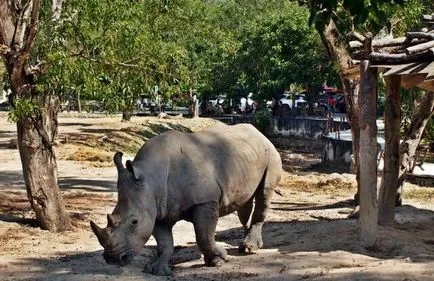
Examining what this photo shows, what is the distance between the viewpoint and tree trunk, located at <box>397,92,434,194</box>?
1459 centimetres

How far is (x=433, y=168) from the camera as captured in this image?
21.3 m

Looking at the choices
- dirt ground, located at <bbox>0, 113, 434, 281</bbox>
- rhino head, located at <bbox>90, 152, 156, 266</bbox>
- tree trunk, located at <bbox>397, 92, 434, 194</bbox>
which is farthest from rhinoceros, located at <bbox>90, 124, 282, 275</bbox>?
tree trunk, located at <bbox>397, 92, 434, 194</bbox>

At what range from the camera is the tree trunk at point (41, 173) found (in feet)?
38.5

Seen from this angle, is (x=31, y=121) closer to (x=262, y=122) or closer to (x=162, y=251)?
(x=162, y=251)

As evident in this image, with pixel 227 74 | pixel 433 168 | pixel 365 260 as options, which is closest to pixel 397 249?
pixel 365 260

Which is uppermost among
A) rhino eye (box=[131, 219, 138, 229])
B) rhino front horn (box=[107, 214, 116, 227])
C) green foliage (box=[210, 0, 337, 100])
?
green foliage (box=[210, 0, 337, 100])

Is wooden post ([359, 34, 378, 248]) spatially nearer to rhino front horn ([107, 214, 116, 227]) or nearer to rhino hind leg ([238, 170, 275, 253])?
rhino hind leg ([238, 170, 275, 253])

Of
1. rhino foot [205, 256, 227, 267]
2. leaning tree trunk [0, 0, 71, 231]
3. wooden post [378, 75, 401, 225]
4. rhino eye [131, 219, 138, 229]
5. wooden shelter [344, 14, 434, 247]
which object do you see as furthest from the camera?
leaning tree trunk [0, 0, 71, 231]

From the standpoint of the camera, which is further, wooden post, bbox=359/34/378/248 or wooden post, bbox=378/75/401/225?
wooden post, bbox=378/75/401/225

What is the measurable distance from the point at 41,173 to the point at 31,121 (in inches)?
30.6

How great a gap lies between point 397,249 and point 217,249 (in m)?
2.21

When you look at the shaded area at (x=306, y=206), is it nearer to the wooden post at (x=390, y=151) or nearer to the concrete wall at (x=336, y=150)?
the wooden post at (x=390, y=151)

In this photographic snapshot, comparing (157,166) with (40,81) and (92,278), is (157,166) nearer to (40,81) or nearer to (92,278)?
(92,278)

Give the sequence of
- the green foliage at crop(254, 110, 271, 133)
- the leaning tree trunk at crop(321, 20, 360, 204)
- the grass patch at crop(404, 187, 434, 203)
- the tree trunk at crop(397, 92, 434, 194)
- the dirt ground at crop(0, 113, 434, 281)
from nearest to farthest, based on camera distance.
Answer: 1. the dirt ground at crop(0, 113, 434, 281)
2. the leaning tree trunk at crop(321, 20, 360, 204)
3. the tree trunk at crop(397, 92, 434, 194)
4. the grass patch at crop(404, 187, 434, 203)
5. the green foliage at crop(254, 110, 271, 133)
